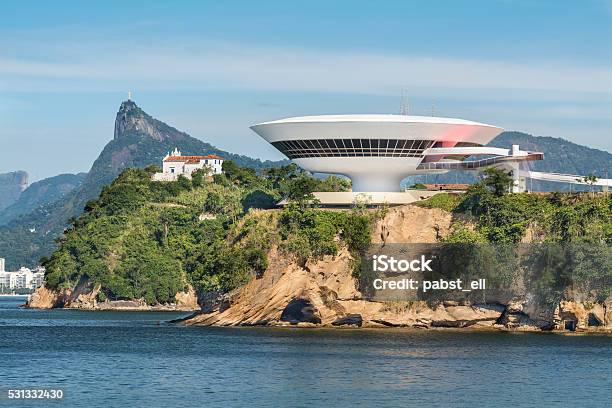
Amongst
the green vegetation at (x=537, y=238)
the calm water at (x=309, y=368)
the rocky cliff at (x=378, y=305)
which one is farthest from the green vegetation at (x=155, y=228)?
the calm water at (x=309, y=368)

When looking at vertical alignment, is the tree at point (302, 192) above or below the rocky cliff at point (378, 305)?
above

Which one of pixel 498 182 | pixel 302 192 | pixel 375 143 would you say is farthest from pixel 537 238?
pixel 302 192

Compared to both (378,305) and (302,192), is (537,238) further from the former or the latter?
(302,192)

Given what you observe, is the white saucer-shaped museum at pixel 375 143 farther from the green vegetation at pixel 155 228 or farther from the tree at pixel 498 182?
the green vegetation at pixel 155 228

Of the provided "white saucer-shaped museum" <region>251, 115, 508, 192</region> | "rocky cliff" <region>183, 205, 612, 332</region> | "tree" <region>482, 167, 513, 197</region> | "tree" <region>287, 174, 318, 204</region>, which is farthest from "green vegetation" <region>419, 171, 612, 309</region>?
"tree" <region>287, 174, 318, 204</region>

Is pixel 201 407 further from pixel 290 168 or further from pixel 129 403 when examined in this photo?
pixel 290 168

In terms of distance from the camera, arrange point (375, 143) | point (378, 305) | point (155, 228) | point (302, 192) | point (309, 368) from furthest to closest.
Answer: point (155, 228), point (302, 192), point (375, 143), point (378, 305), point (309, 368)
